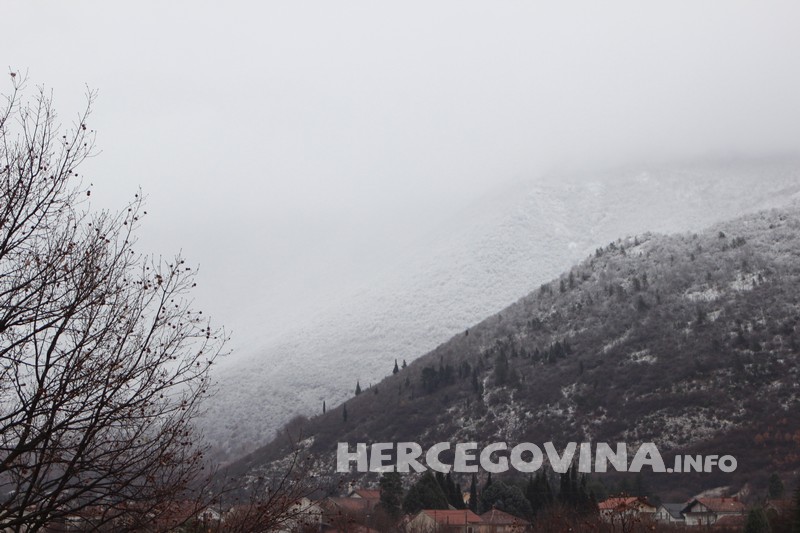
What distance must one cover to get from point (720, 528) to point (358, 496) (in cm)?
3289

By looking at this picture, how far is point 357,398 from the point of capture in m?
142

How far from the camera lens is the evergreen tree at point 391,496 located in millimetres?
68312

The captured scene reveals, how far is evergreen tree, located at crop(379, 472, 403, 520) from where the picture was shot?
6831cm

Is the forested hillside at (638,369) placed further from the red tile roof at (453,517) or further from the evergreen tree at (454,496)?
the red tile roof at (453,517)

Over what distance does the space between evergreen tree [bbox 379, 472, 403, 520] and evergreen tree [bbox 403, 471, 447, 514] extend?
75 cm

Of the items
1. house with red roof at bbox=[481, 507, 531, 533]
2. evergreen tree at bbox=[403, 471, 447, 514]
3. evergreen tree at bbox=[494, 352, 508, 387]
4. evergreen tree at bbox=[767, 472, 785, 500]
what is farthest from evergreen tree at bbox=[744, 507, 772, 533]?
evergreen tree at bbox=[494, 352, 508, 387]

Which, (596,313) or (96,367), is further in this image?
(596,313)

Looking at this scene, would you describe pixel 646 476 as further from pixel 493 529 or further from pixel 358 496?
pixel 493 529

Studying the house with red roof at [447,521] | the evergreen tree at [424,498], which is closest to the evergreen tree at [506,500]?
the evergreen tree at [424,498]

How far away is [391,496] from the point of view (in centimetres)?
7069

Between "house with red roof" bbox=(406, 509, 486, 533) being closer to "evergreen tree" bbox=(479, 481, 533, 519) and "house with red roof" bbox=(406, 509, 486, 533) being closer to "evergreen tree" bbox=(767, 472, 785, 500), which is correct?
"evergreen tree" bbox=(479, 481, 533, 519)

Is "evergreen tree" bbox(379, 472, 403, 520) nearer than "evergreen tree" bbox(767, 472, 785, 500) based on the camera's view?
Yes

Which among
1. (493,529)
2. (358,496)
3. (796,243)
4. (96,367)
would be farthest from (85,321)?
(796,243)

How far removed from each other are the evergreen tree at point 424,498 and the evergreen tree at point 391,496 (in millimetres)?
752
